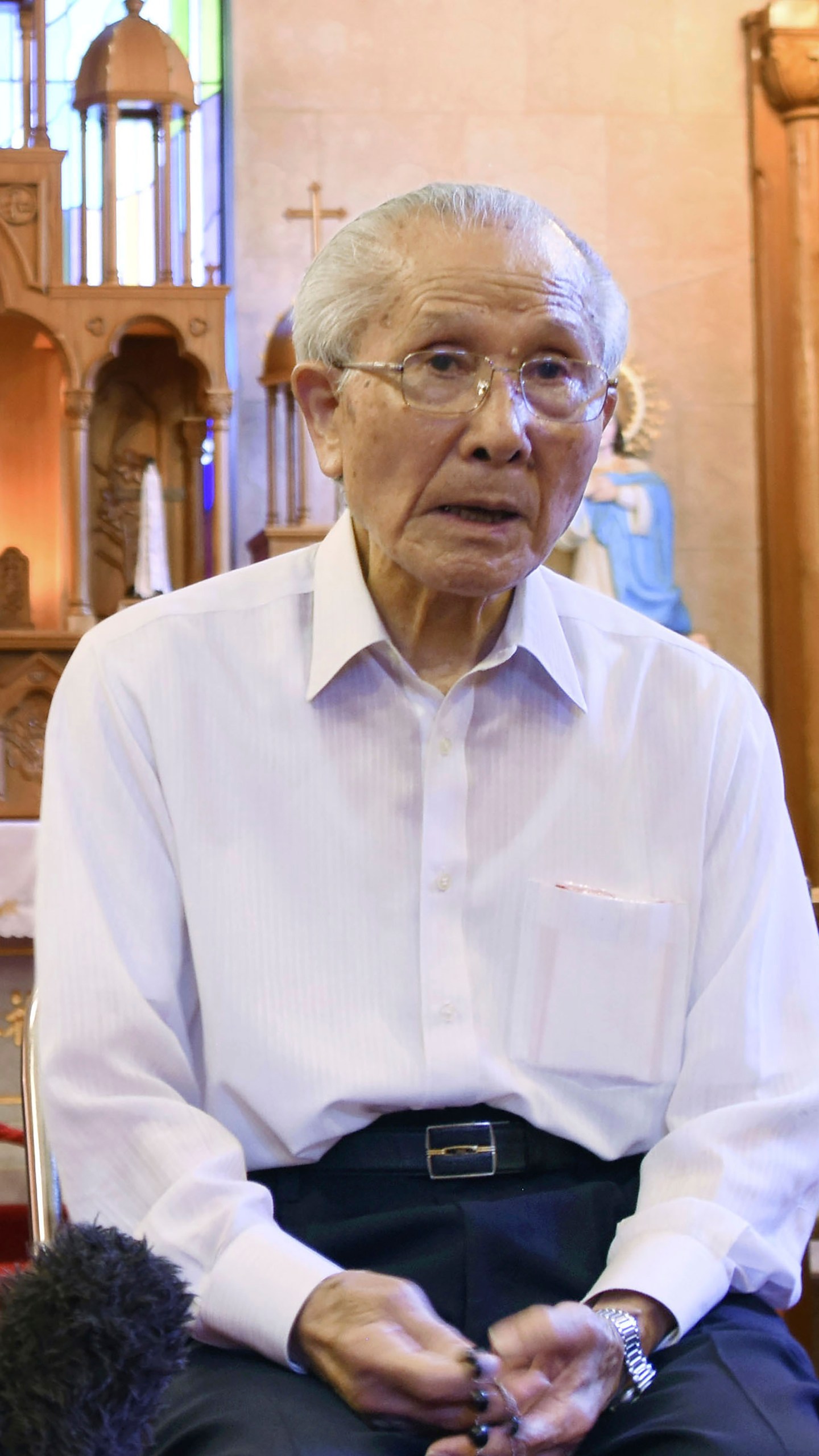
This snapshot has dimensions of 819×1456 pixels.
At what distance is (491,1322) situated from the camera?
151 centimetres

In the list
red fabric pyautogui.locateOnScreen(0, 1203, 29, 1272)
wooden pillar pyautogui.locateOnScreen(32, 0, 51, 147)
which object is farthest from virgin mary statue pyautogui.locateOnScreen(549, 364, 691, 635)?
red fabric pyautogui.locateOnScreen(0, 1203, 29, 1272)

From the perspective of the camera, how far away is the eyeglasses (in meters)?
1.69

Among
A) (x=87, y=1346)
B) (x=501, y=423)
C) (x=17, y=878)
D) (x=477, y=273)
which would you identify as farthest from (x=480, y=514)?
(x=17, y=878)

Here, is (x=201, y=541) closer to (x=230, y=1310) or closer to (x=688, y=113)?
(x=688, y=113)

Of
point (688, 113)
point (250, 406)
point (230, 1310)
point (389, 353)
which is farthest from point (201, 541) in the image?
point (230, 1310)

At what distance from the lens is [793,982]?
5.64 ft

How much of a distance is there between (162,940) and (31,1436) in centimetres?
83

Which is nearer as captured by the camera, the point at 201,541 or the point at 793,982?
the point at 793,982

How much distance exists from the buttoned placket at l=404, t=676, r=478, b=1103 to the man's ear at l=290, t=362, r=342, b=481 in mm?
285

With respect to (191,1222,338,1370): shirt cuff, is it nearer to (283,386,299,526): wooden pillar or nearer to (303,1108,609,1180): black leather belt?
(303,1108,609,1180): black leather belt

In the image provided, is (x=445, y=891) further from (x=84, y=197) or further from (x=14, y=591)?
(x=84, y=197)

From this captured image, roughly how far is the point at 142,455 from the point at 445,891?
405cm

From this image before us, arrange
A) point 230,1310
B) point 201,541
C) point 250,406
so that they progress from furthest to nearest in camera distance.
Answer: point 250,406, point 201,541, point 230,1310

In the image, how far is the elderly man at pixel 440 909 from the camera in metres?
1.51
